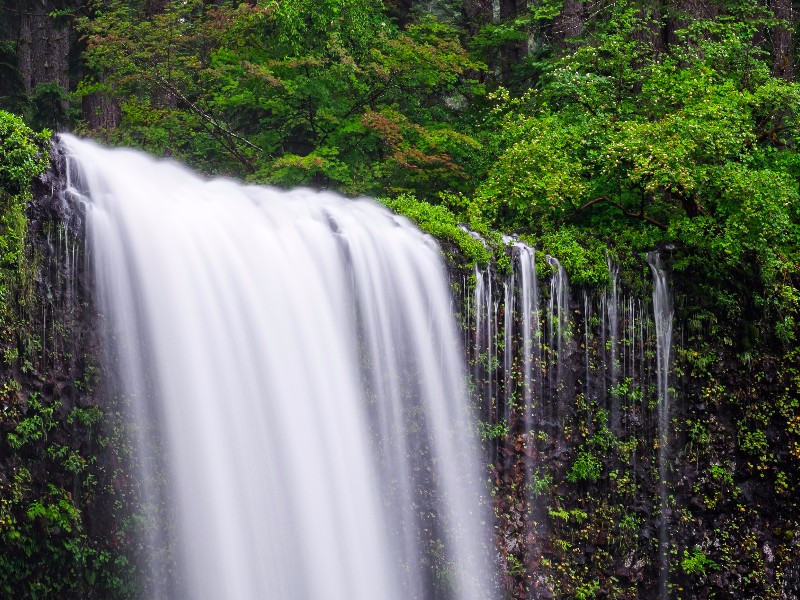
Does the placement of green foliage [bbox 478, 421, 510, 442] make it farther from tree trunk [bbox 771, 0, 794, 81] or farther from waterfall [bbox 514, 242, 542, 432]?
tree trunk [bbox 771, 0, 794, 81]

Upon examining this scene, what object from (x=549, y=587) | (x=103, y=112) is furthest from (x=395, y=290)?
(x=103, y=112)

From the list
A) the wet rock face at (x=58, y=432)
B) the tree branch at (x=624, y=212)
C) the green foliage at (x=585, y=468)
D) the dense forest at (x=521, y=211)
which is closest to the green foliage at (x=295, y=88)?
the dense forest at (x=521, y=211)

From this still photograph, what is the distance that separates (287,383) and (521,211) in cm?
483

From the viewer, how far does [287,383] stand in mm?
10188

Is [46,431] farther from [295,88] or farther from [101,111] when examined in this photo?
[101,111]

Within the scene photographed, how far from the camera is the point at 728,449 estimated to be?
12375mm

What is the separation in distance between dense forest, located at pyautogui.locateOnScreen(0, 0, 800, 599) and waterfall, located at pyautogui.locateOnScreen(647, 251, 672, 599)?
12 cm

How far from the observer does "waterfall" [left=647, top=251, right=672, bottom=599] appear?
39.6ft

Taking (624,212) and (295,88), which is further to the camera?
(295,88)

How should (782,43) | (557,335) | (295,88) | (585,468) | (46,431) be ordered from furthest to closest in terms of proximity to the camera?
(782,43), (295,88), (557,335), (585,468), (46,431)

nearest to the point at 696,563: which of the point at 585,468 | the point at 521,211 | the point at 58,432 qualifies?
the point at 585,468

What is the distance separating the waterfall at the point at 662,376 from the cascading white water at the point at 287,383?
Answer: 2.41 metres

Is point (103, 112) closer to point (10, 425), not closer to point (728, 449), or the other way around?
point (10, 425)

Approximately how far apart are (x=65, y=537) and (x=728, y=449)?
8221 mm
